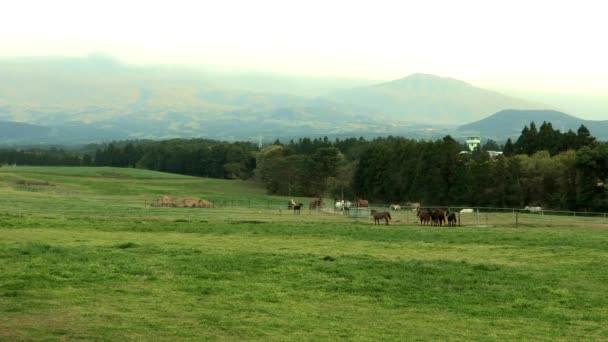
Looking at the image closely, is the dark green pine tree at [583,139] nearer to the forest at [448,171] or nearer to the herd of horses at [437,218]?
the forest at [448,171]

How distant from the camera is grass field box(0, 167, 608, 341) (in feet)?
42.1

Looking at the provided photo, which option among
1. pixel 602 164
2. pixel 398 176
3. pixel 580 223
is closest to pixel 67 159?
pixel 398 176

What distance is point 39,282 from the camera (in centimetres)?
1688

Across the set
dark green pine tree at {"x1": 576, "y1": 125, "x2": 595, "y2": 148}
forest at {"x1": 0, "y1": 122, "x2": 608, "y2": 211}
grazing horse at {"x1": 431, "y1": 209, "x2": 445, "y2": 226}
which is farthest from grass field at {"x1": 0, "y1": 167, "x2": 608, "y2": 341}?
dark green pine tree at {"x1": 576, "y1": 125, "x2": 595, "y2": 148}

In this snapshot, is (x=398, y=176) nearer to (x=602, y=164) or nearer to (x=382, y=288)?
(x=602, y=164)

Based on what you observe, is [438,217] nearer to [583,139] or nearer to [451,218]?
[451,218]

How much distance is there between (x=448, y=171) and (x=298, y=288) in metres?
70.8

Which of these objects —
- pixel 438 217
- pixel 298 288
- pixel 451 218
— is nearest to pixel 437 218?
pixel 438 217

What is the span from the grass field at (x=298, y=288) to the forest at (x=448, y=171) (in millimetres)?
43576

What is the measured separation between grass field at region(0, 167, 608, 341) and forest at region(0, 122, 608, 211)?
4358cm

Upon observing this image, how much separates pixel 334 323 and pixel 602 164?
2496 inches

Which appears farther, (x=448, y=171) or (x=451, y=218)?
(x=448, y=171)

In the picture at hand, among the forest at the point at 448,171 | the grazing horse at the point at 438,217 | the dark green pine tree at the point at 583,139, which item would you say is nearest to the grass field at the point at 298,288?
the grazing horse at the point at 438,217

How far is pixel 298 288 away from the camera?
17.2m
